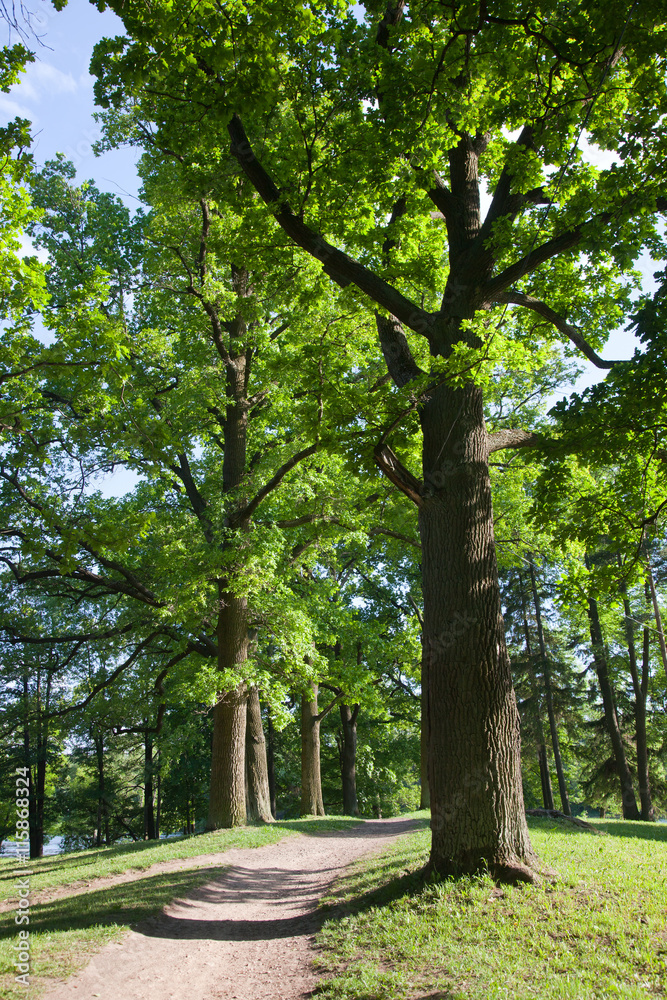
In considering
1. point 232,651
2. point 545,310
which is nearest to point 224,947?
point 232,651

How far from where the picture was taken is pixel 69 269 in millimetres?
13148

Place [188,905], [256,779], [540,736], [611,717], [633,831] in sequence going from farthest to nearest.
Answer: [540,736]
[611,717]
[256,779]
[633,831]
[188,905]

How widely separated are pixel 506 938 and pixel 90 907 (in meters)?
4.83

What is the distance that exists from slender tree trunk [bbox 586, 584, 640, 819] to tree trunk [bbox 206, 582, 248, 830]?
13100mm

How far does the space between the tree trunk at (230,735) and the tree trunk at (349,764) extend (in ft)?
41.8

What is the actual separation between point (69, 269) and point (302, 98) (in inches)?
327

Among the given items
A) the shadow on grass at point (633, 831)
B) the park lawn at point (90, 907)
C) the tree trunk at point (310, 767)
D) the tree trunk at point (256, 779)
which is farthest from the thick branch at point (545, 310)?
the tree trunk at point (310, 767)

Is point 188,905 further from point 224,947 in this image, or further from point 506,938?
point 506,938

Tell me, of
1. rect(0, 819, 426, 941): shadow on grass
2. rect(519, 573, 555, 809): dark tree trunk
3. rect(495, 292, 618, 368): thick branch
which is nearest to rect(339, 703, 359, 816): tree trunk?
rect(519, 573, 555, 809): dark tree trunk

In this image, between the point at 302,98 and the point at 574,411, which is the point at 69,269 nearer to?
the point at 302,98

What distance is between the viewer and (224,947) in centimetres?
592

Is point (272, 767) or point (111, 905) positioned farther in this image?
point (272, 767)

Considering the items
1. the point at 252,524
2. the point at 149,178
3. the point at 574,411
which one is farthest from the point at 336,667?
the point at 149,178

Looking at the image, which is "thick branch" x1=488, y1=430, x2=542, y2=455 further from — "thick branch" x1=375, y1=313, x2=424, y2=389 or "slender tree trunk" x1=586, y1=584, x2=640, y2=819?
"slender tree trunk" x1=586, y1=584, x2=640, y2=819
